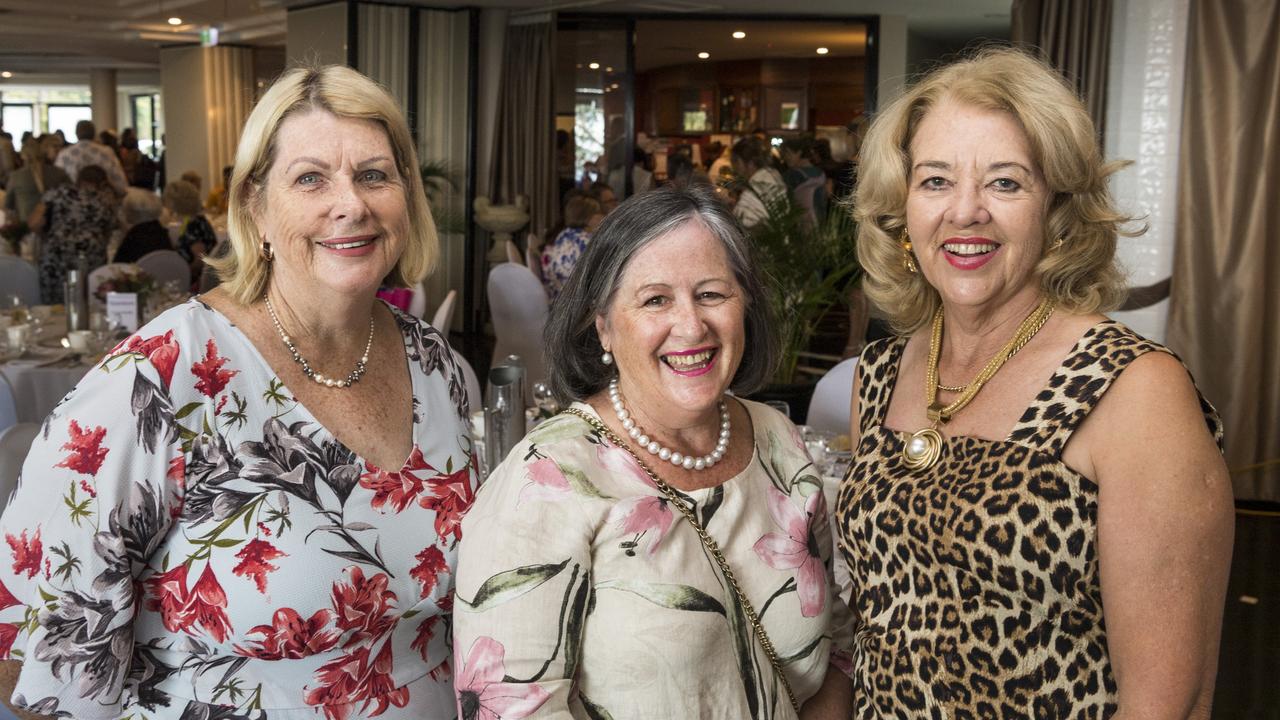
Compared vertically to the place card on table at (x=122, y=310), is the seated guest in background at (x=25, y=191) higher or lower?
higher

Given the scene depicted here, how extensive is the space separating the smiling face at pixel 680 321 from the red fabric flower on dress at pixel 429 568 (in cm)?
47

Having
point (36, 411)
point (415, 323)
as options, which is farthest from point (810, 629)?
point (36, 411)

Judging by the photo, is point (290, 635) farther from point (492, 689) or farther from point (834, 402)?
point (834, 402)

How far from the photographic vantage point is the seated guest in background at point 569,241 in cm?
784

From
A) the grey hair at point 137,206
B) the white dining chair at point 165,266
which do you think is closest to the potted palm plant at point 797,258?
the white dining chair at point 165,266

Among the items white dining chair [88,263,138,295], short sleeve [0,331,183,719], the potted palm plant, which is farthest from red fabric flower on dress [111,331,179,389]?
white dining chair [88,263,138,295]

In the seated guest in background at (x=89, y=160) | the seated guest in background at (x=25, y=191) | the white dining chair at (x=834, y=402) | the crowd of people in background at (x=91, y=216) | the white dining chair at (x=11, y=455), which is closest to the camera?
the white dining chair at (x=11, y=455)

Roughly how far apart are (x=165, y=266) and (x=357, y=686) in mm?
6985

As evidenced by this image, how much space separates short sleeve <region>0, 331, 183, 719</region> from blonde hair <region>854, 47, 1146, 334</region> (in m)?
1.18

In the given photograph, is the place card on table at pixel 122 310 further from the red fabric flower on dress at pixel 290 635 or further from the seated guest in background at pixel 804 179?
the seated guest in background at pixel 804 179

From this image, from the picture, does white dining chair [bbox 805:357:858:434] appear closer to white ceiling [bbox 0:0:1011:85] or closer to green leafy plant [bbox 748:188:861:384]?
green leafy plant [bbox 748:188:861:384]

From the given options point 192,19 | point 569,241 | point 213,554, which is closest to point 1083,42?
point 569,241

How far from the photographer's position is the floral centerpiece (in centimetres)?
568

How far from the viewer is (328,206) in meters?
1.76
